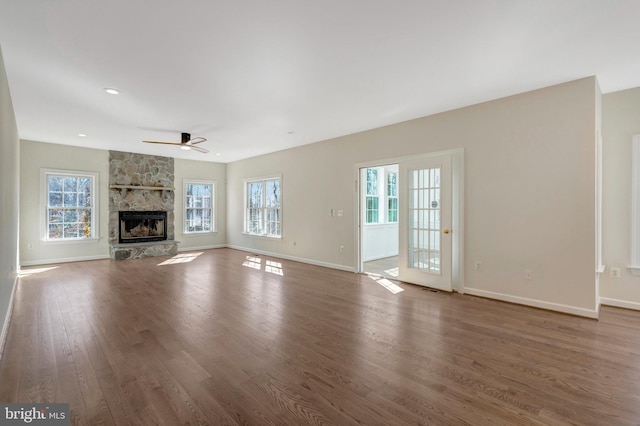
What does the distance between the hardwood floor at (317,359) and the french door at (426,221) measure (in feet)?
1.65

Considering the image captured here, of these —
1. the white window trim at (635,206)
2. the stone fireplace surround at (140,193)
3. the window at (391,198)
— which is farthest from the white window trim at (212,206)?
the white window trim at (635,206)

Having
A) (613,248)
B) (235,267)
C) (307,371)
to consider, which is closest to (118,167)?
(235,267)

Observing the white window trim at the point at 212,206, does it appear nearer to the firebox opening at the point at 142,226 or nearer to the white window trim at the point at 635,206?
the firebox opening at the point at 142,226

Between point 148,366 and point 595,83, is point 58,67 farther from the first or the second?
point 595,83

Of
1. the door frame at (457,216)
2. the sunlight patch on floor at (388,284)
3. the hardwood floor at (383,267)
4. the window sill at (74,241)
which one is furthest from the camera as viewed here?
the window sill at (74,241)

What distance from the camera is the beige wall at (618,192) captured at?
149 inches

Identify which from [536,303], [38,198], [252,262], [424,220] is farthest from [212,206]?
[536,303]

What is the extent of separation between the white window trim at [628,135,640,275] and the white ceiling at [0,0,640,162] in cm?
85

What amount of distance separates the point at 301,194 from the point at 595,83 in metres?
5.33

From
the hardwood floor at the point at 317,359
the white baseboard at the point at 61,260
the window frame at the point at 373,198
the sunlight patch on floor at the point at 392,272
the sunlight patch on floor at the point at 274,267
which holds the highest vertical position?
the window frame at the point at 373,198

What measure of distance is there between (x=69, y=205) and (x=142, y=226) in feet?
5.47

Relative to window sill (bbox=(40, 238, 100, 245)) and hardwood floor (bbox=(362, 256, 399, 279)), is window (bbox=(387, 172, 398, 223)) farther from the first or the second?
window sill (bbox=(40, 238, 100, 245))

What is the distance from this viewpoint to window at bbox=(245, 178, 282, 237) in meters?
8.09

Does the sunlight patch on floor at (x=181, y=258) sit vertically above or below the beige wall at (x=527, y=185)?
below
